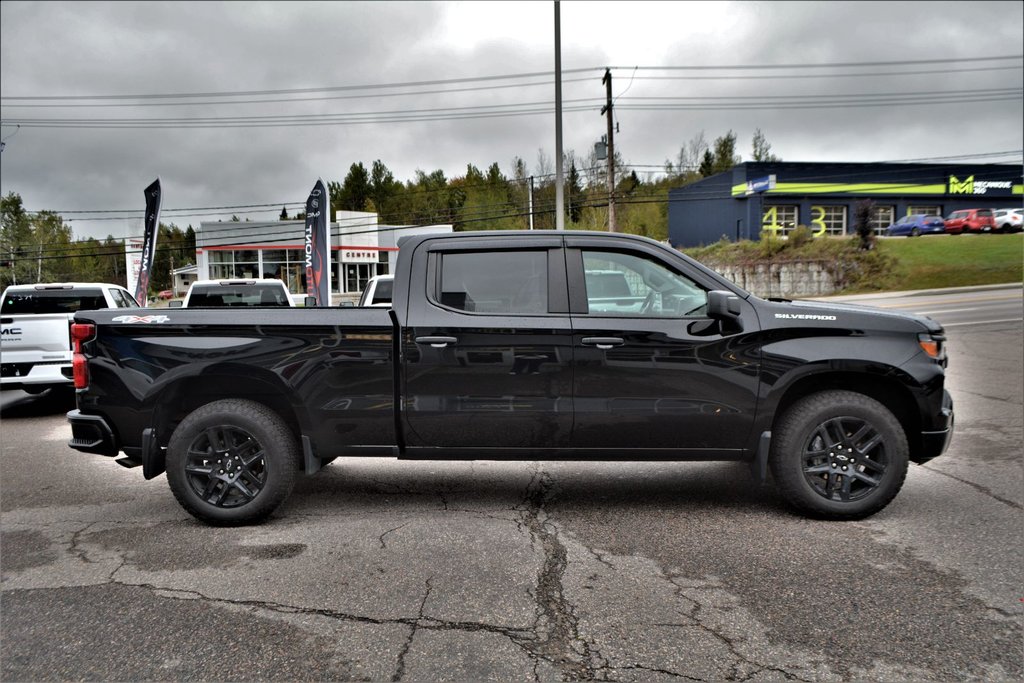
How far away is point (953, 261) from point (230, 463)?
3787 centimetres

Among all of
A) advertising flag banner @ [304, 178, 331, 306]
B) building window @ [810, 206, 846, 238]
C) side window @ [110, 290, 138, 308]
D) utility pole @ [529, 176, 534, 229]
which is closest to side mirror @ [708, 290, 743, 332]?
utility pole @ [529, 176, 534, 229]

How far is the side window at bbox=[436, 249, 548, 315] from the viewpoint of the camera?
15.1ft

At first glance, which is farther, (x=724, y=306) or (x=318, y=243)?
(x=318, y=243)

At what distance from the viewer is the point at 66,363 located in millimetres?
9453

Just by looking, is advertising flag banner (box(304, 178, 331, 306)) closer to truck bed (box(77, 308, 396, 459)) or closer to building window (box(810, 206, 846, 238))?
truck bed (box(77, 308, 396, 459))

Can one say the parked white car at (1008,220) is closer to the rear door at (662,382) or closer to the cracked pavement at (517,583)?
the cracked pavement at (517,583)

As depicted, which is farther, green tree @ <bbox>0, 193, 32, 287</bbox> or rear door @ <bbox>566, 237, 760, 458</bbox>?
green tree @ <bbox>0, 193, 32, 287</bbox>

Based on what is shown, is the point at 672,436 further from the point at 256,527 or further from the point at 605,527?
the point at 256,527

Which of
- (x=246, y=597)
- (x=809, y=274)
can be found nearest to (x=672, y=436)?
(x=246, y=597)

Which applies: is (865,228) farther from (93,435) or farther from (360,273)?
(93,435)

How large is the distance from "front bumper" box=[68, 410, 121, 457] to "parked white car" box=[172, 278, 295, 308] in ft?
22.5

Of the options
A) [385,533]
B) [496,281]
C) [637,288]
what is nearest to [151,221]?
[496,281]

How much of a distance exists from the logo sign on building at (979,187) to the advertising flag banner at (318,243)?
144 ft

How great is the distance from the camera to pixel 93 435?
4.66 m
